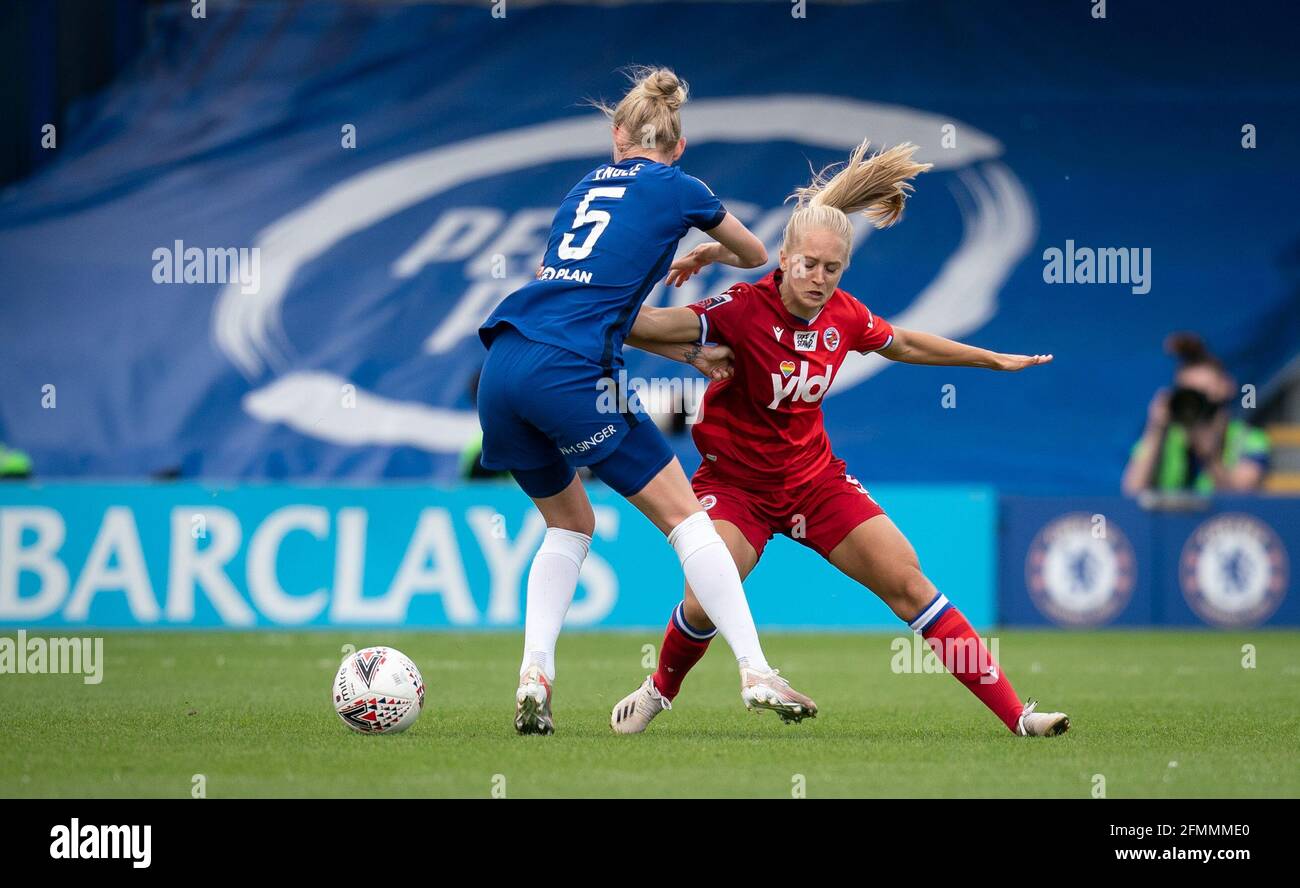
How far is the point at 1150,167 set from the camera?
16.4 meters

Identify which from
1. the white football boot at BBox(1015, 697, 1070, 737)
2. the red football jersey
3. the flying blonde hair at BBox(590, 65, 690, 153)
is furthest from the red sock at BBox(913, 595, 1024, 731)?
the flying blonde hair at BBox(590, 65, 690, 153)

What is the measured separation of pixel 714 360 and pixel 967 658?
130 cm

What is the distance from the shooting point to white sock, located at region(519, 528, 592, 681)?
5.92 meters

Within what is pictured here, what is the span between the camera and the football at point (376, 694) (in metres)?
5.90

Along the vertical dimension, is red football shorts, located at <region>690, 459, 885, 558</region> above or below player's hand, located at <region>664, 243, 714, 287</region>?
below

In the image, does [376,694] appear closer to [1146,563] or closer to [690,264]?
[690,264]

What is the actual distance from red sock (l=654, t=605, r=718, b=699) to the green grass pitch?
7.7 inches

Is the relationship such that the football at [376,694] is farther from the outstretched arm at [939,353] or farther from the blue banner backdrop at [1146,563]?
the blue banner backdrop at [1146,563]

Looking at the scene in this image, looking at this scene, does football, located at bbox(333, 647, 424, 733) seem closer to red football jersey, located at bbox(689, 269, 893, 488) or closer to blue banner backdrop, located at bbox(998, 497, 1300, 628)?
red football jersey, located at bbox(689, 269, 893, 488)

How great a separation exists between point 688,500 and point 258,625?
670cm

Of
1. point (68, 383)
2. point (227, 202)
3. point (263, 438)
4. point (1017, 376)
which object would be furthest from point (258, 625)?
point (1017, 376)

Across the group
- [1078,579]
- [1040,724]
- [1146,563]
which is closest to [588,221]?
[1040,724]

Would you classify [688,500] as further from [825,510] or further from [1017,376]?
[1017,376]

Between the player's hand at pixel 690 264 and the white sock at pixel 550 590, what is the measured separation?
0.95 meters
